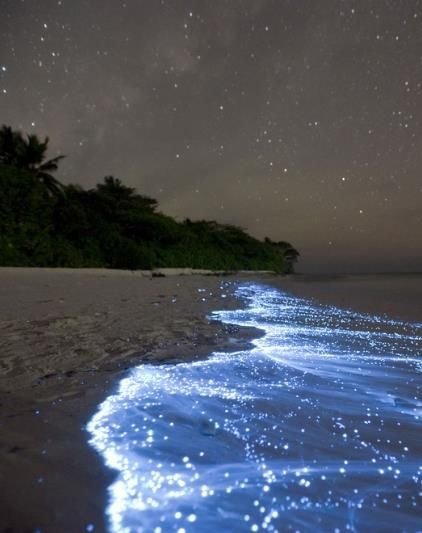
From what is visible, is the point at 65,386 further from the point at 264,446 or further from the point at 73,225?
the point at 73,225

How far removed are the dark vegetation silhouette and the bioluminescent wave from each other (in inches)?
519

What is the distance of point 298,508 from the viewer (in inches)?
30.2

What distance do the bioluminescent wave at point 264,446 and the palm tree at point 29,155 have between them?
677 inches

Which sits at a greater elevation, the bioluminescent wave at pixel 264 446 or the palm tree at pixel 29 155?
the palm tree at pixel 29 155

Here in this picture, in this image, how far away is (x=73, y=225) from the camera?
1614cm

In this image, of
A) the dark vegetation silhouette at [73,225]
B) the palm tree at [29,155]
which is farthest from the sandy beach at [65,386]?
the palm tree at [29,155]

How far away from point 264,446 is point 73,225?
53.9 feet

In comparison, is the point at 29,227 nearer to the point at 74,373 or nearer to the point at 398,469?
the point at 74,373

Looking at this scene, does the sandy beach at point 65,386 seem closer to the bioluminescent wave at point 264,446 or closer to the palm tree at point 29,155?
the bioluminescent wave at point 264,446

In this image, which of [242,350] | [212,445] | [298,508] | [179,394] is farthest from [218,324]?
[298,508]

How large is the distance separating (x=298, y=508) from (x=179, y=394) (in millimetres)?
784

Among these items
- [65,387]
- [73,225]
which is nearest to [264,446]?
[65,387]

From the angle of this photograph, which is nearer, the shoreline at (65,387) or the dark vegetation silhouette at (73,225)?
the shoreline at (65,387)

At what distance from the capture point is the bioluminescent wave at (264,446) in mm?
753
